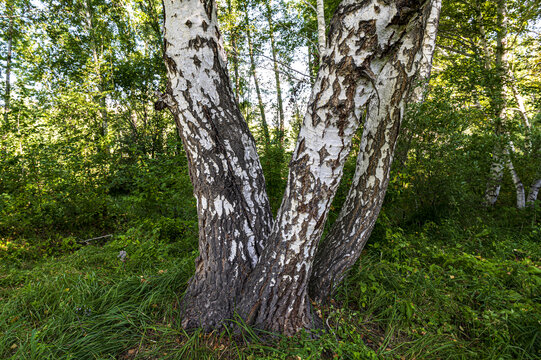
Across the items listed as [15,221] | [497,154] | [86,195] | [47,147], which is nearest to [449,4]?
[497,154]

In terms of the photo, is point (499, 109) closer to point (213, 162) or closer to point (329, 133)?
point (329, 133)

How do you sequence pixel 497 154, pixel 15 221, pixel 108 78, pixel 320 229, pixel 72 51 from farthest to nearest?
pixel 72 51
pixel 108 78
pixel 15 221
pixel 497 154
pixel 320 229

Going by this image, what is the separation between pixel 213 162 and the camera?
1.57 metres

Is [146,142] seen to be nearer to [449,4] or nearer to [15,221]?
[15,221]

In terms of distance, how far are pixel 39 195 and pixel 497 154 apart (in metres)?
7.54

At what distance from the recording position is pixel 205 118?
153 cm

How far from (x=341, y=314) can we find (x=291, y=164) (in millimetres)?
1221

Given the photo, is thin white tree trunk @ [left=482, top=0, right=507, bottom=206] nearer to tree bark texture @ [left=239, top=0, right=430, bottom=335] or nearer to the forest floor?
the forest floor

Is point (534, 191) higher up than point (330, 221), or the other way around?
point (534, 191)

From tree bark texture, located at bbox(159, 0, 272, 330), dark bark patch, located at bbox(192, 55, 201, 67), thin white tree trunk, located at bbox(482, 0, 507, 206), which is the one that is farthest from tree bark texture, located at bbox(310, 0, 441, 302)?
thin white tree trunk, located at bbox(482, 0, 507, 206)

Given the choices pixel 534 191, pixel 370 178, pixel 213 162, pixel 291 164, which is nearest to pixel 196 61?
pixel 213 162

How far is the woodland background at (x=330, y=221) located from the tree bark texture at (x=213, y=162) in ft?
1.05

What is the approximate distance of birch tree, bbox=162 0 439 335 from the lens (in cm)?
120

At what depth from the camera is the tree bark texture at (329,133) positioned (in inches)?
43.2
